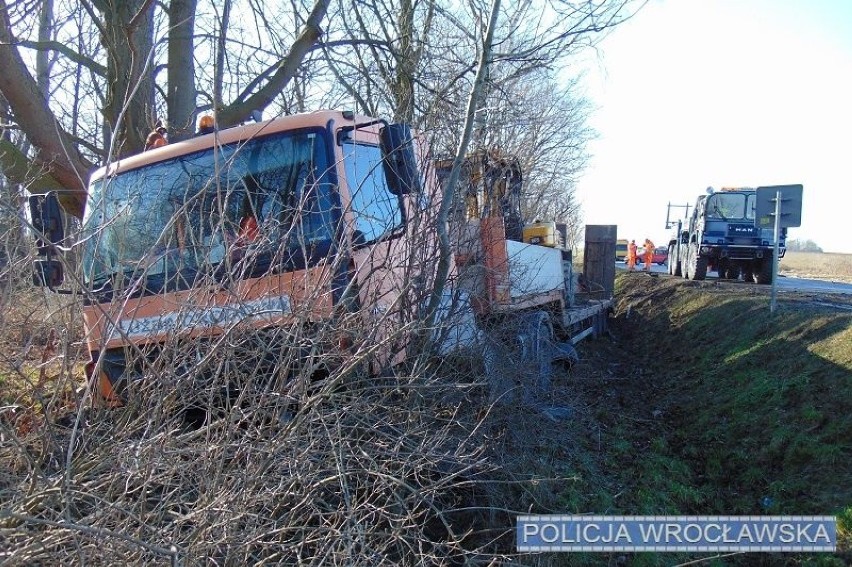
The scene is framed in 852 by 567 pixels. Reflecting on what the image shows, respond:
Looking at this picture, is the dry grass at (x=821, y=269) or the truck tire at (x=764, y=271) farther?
the dry grass at (x=821, y=269)

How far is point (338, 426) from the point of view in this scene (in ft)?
9.43

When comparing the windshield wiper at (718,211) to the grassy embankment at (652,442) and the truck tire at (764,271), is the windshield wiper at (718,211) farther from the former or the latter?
the grassy embankment at (652,442)

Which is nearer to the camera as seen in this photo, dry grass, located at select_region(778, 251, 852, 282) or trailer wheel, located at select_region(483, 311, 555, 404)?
trailer wheel, located at select_region(483, 311, 555, 404)

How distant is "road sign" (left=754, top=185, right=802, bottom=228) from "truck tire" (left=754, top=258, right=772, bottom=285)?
7394mm

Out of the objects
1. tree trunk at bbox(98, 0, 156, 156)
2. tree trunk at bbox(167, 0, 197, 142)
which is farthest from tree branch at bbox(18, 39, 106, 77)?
tree trunk at bbox(167, 0, 197, 142)

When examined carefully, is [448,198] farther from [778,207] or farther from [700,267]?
[700,267]

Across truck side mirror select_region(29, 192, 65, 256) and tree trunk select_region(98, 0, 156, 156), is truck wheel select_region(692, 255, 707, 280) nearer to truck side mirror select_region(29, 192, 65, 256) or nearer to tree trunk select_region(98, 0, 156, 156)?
tree trunk select_region(98, 0, 156, 156)

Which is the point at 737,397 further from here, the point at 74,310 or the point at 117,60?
the point at 117,60

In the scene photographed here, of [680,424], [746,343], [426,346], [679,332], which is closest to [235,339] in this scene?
[426,346]

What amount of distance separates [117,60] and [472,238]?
16.4 feet

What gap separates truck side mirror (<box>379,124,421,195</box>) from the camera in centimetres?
385

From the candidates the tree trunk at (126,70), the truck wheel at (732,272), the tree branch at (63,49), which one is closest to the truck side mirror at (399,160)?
the tree trunk at (126,70)

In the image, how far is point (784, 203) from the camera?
9266 millimetres

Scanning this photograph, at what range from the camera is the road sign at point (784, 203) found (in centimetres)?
912
